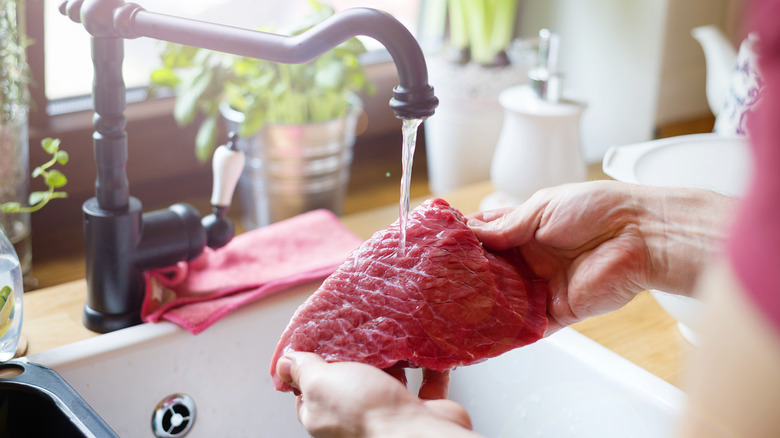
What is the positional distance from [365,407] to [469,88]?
0.99 metres

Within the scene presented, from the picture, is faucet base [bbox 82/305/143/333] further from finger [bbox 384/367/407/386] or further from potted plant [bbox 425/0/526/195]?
potted plant [bbox 425/0/526/195]

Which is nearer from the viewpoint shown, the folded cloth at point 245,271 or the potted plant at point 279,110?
the folded cloth at point 245,271

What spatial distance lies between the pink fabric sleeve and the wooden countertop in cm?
64

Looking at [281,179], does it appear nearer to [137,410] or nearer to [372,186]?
[372,186]

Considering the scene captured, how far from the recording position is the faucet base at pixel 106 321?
94cm

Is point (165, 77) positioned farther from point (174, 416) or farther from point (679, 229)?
point (679, 229)

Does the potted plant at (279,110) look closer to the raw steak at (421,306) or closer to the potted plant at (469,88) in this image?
the potted plant at (469,88)

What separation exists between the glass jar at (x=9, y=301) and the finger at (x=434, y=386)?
45 centimetres

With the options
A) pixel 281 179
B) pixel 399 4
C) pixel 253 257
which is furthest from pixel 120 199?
pixel 399 4

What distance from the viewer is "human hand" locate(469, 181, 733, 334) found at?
80 cm

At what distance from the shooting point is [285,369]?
2.26 feet

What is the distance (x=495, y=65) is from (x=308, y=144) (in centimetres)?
43

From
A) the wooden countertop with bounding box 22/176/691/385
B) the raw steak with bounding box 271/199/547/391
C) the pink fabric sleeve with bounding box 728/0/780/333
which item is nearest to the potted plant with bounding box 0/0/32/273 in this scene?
the wooden countertop with bounding box 22/176/691/385

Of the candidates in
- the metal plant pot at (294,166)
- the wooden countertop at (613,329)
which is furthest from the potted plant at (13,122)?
the metal plant pot at (294,166)
